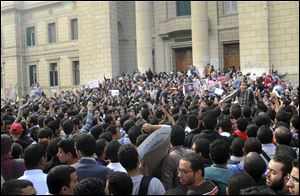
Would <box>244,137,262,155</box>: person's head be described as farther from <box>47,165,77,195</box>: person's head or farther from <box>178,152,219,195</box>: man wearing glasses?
<box>47,165,77,195</box>: person's head

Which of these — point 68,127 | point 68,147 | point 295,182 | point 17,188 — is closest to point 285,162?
point 295,182

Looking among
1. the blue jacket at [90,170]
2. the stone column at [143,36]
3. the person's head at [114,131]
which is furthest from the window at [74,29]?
the blue jacket at [90,170]

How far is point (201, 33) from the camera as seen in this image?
105ft

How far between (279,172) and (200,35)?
28.1 m

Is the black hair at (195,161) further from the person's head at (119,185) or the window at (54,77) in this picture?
the window at (54,77)

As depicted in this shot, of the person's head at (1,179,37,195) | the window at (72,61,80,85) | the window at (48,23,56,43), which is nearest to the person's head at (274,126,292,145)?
the person's head at (1,179,37,195)

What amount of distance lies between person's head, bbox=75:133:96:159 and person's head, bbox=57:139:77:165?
285 mm

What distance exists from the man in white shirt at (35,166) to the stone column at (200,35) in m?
26.2

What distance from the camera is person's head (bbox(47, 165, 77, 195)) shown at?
170 inches

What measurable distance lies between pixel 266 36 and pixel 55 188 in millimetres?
27394

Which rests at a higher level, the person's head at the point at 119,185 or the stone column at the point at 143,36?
the stone column at the point at 143,36

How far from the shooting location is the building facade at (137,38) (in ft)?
97.4

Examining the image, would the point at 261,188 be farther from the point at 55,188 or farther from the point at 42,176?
the point at 42,176

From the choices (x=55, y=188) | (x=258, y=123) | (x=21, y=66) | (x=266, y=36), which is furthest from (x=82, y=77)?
(x=55, y=188)
